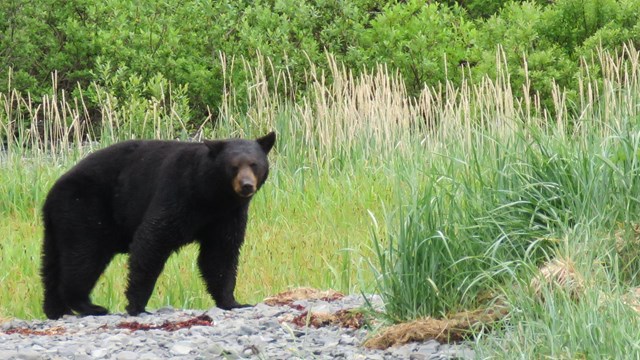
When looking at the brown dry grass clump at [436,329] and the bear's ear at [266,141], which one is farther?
the bear's ear at [266,141]

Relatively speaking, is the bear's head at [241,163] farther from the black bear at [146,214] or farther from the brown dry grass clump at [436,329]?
the brown dry grass clump at [436,329]

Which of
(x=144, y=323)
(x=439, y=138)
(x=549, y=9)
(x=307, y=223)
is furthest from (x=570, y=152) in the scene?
(x=549, y=9)

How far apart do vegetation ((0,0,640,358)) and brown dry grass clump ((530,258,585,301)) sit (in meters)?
0.02

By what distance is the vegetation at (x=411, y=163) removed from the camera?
18.2ft

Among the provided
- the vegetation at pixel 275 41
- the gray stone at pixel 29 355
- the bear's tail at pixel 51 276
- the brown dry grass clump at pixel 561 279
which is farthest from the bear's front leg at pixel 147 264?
the vegetation at pixel 275 41

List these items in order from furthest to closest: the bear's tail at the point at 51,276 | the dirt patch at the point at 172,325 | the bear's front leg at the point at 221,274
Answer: the bear's tail at the point at 51,276, the bear's front leg at the point at 221,274, the dirt patch at the point at 172,325

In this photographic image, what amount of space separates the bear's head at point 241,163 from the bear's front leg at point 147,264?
485 mm

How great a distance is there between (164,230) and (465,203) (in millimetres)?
1892

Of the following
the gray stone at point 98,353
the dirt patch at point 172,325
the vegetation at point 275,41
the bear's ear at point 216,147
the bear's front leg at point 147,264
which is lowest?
the gray stone at point 98,353

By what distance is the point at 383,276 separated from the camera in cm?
571

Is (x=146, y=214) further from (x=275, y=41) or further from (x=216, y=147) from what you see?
(x=275, y=41)

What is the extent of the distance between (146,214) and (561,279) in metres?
2.82

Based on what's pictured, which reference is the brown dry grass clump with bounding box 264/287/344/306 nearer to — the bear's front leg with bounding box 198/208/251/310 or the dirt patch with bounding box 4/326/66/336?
Result: the bear's front leg with bounding box 198/208/251/310

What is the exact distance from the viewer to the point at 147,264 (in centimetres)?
704
